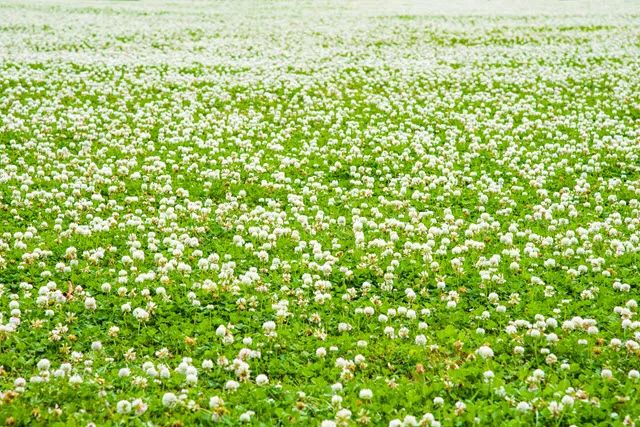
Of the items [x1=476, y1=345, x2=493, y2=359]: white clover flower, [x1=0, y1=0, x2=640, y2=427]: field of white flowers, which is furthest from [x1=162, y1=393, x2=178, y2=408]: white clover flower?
[x1=476, y1=345, x2=493, y2=359]: white clover flower

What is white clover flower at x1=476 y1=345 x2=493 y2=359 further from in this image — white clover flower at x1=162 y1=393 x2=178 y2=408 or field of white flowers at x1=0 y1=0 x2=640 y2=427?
white clover flower at x1=162 y1=393 x2=178 y2=408

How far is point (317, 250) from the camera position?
32.6 ft

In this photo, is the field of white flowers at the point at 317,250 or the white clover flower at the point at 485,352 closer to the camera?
the field of white flowers at the point at 317,250

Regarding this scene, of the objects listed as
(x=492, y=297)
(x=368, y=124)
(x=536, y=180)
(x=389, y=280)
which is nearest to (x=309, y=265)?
(x=389, y=280)

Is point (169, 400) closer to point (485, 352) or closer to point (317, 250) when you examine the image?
point (485, 352)

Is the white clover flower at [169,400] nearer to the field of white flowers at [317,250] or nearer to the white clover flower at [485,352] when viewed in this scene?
the field of white flowers at [317,250]

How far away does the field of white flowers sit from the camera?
21.2 ft

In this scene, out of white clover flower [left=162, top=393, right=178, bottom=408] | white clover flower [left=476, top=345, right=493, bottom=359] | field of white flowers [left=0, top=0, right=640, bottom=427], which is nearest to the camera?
white clover flower [left=162, top=393, right=178, bottom=408]

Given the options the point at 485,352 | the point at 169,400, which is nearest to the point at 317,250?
the point at 485,352

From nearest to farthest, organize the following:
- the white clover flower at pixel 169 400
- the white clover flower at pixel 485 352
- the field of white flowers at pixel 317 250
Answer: the white clover flower at pixel 169 400
the field of white flowers at pixel 317 250
the white clover flower at pixel 485 352

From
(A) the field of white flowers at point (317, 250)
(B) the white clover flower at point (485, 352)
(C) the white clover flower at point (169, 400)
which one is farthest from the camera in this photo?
(B) the white clover flower at point (485, 352)

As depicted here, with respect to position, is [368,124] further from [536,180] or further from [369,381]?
[369,381]

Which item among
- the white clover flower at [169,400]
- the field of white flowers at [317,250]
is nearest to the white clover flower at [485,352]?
the field of white flowers at [317,250]

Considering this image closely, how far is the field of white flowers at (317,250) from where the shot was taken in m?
6.47
